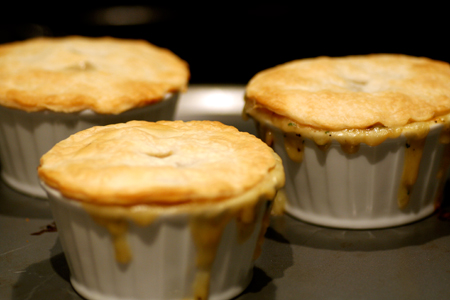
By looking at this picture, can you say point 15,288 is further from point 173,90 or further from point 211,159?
point 173,90

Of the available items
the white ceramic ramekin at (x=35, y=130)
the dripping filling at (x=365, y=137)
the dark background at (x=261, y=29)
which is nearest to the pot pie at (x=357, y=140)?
the dripping filling at (x=365, y=137)

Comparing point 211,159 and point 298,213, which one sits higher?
point 211,159

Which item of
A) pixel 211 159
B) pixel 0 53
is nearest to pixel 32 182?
pixel 0 53

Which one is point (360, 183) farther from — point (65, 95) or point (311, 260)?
point (65, 95)

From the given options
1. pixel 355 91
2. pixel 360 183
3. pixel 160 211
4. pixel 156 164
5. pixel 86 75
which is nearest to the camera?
pixel 160 211

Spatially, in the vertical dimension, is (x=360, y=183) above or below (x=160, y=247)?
below

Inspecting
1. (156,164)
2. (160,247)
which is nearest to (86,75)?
(156,164)
